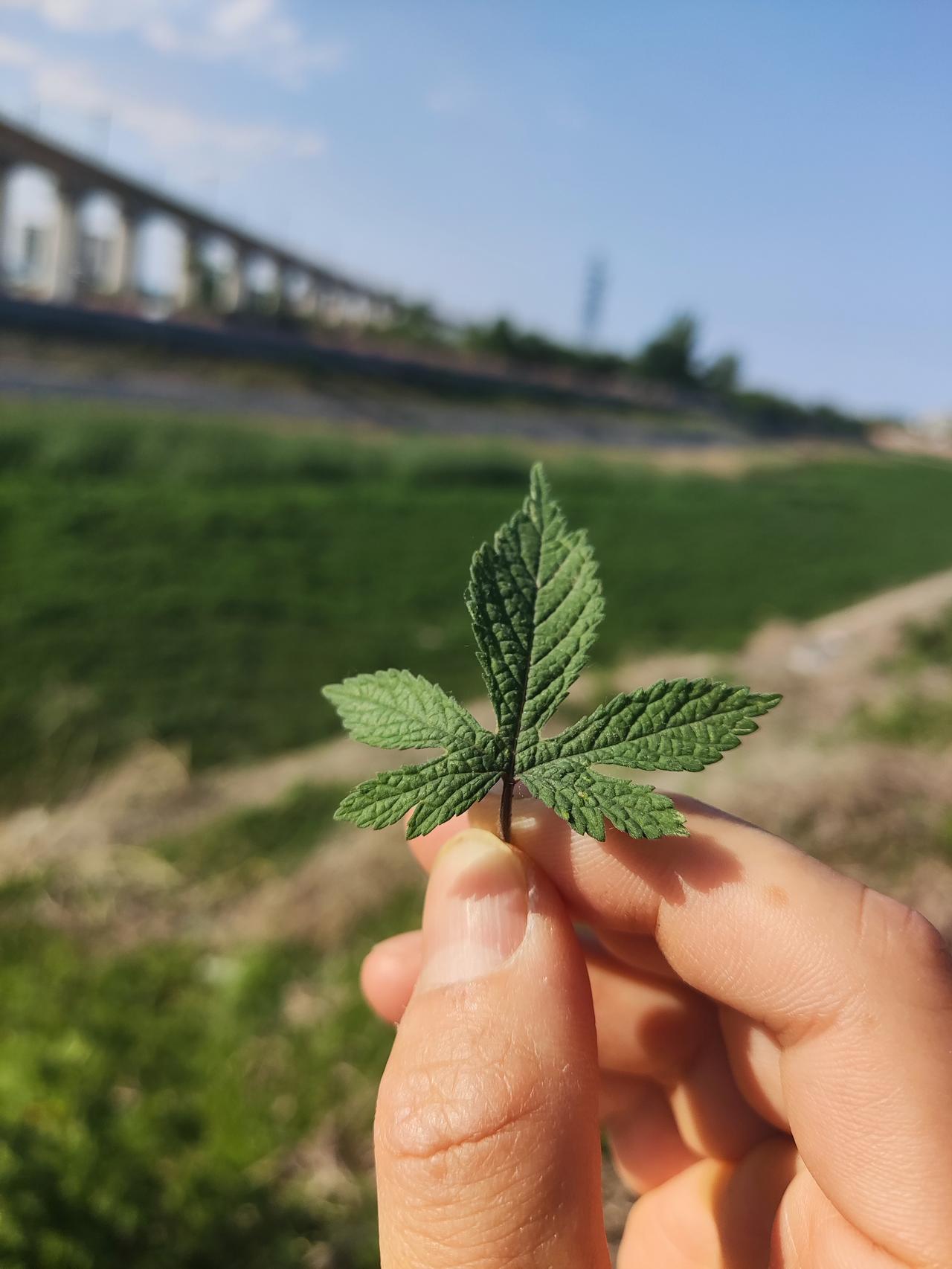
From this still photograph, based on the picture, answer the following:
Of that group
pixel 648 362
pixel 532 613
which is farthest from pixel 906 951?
pixel 648 362

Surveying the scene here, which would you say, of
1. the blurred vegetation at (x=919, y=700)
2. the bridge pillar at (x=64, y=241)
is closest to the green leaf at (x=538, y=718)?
the blurred vegetation at (x=919, y=700)

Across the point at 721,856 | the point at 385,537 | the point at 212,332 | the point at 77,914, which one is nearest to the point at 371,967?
the point at 721,856

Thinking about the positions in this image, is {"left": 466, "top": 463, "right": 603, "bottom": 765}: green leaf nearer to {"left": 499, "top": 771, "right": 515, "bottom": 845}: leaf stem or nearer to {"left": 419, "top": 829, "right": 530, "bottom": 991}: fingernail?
{"left": 499, "top": 771, "right": 515, "bottom": 845}: leaf stem

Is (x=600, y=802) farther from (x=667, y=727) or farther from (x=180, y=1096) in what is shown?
(x=180, y=1096)

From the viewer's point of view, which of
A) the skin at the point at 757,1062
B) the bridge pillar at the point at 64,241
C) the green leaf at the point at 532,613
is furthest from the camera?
the bridge pillar at the point at 64,241

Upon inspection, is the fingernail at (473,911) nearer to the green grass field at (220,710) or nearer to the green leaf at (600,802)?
the green leaf at (600,802)

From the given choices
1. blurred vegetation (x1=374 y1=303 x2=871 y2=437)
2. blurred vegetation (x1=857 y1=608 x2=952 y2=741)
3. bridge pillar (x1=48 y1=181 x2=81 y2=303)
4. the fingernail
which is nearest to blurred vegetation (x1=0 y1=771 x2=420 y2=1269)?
the fingernail
